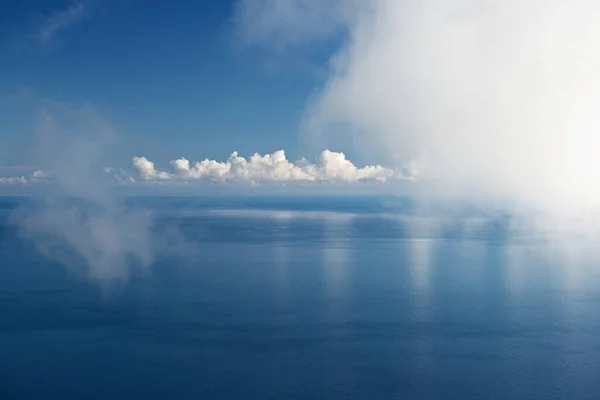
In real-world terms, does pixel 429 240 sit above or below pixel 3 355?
above

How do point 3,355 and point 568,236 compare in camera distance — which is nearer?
point 3,355

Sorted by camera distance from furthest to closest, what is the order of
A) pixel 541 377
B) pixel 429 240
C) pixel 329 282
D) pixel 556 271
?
pixel 429 240, pixel 556 271, pixel 329 282, pixel 541 377

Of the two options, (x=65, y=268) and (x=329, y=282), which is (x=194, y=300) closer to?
(x=329, y=282)

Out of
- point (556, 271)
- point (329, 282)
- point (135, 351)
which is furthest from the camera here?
point (556, 271)

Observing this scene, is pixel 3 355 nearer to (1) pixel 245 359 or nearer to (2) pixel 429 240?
(1) pixel 245 359

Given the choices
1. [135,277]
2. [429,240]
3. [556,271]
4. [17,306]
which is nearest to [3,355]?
[17,306]

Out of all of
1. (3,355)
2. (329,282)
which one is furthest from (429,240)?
(3,355)
